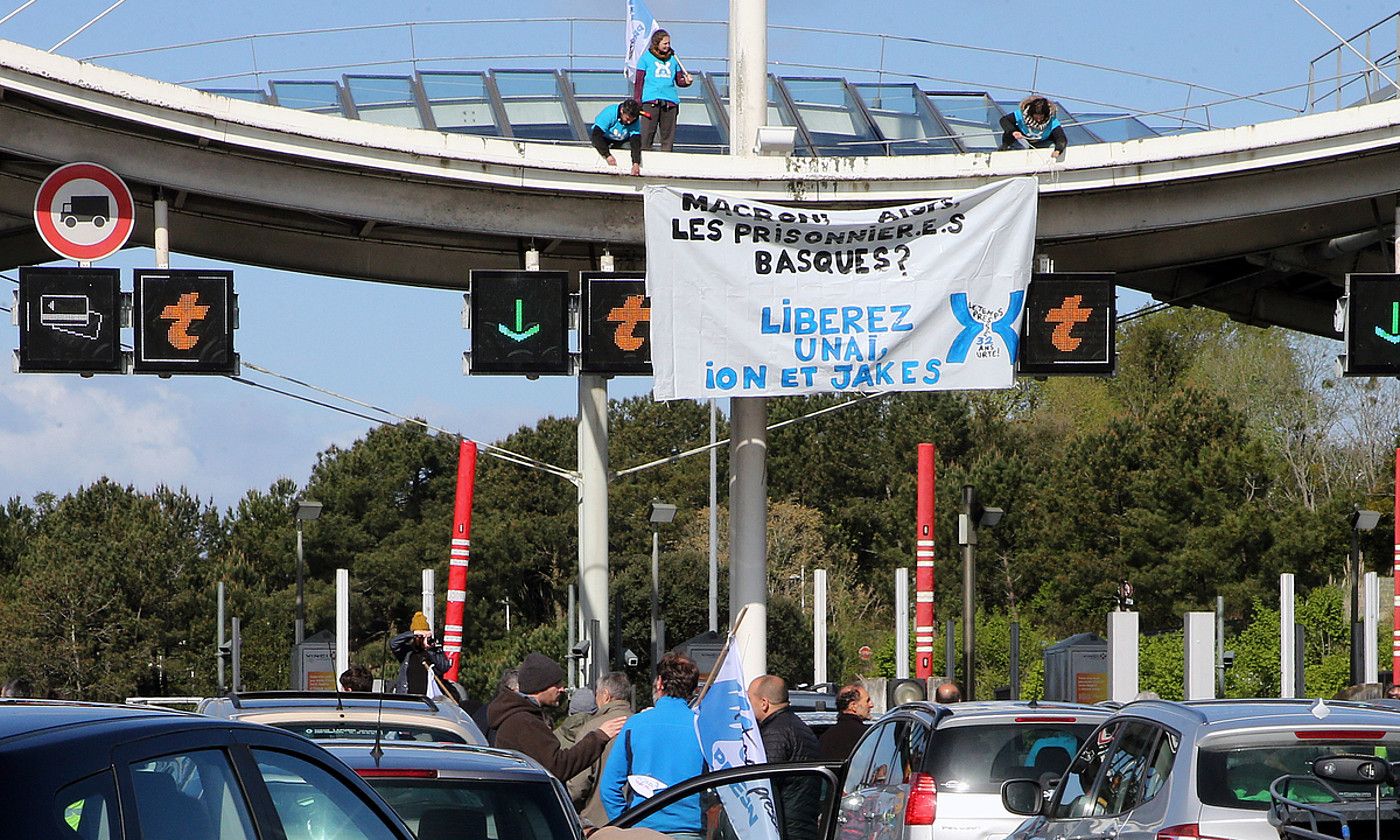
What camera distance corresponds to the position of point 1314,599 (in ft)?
183

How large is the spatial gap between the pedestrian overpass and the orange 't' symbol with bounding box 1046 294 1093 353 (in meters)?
2.10

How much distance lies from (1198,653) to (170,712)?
2017cm

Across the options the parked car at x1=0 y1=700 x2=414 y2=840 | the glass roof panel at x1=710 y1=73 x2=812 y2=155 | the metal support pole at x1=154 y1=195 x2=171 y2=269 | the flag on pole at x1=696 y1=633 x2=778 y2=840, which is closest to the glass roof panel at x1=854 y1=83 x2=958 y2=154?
the glass roof panel at x1=710 y1=73 x2=812 y2=155

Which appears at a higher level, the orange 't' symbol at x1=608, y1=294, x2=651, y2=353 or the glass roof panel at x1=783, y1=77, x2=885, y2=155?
the glass roof panel at x1=783, y1=77, x2=885, y2=155

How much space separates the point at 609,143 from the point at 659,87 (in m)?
1.00

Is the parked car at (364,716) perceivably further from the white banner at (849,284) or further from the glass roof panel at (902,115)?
the glass roof panel at (902,115)

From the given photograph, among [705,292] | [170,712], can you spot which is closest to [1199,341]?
[705,292]

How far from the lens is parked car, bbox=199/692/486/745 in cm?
946

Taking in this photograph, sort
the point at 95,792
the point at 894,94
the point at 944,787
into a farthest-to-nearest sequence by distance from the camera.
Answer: the point at 894,94 < the point at 944,787 < the point at 95,792

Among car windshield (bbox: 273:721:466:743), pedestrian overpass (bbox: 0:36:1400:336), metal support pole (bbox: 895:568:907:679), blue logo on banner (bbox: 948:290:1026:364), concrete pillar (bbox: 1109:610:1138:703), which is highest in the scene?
pedestrian overpass (bbox: 0:36:1400:336)

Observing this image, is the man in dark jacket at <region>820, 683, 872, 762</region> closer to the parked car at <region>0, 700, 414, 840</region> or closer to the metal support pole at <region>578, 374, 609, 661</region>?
the parked car at <region>0, 700, 414, 840</region>

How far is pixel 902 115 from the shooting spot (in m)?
26.1

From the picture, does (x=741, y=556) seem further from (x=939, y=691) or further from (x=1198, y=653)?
(x=939, y=691)

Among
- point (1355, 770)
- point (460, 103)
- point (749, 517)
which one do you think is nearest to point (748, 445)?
point (749, 517)
